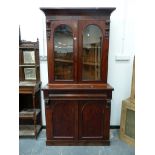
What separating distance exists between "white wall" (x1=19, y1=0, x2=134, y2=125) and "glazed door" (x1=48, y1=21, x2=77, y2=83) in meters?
0.45

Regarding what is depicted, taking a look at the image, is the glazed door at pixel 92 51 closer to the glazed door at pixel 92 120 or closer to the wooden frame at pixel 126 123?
the glazed door at pixel 92 120

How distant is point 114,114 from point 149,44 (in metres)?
2.19

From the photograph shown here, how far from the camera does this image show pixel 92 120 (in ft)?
7.60

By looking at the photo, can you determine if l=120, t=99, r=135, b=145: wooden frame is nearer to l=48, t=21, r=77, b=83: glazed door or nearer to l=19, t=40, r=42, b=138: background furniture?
l=48, t=21, r=77, b=83: glazed door

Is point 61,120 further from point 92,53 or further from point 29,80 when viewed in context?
point 92,53

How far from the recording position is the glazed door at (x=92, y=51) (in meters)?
2.19

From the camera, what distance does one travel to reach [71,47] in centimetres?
228

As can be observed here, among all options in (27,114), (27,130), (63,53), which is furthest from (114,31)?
(27,130)

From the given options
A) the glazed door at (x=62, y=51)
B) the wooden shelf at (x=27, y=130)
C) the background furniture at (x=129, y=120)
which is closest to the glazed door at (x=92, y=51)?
the glazed door at (x=62, y=51)

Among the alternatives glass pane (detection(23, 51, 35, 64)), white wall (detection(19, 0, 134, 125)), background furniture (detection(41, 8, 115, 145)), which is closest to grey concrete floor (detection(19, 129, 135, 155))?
background furniture (detection(41, 8, 115, 145))

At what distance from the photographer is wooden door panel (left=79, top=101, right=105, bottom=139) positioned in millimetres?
2275

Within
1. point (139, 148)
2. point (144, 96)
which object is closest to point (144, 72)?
point (144, 96)

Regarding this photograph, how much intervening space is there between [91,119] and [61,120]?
438mm
